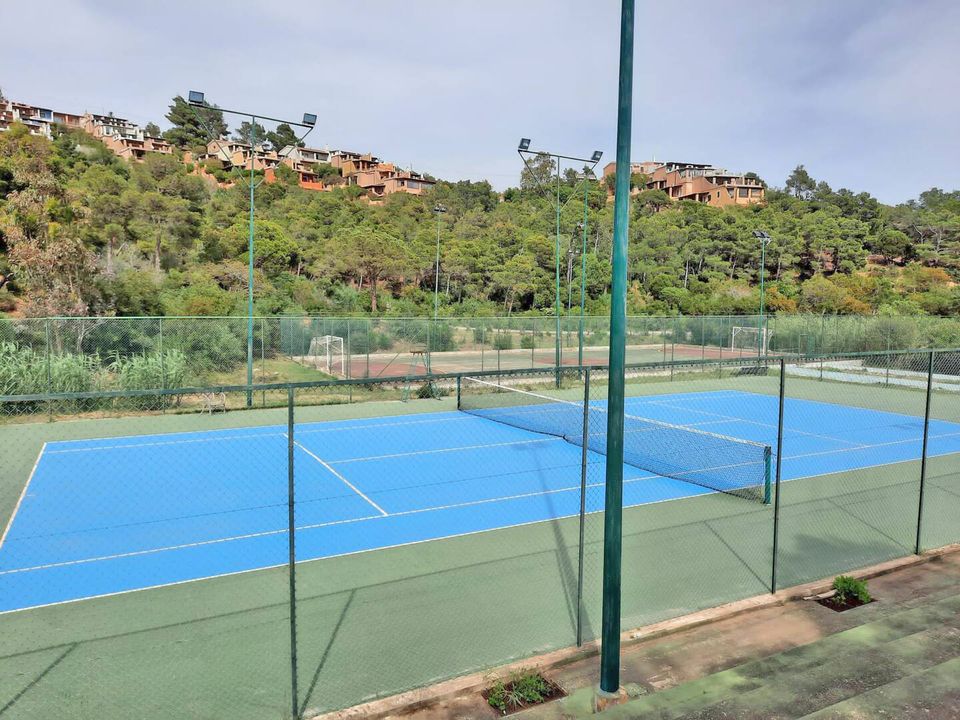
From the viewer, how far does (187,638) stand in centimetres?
666

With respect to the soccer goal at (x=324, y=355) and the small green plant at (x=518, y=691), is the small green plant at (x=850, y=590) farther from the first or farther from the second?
Result: the soccer goal at (x=324, y=355)

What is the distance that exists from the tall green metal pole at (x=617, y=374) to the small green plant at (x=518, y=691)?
20.6 inches

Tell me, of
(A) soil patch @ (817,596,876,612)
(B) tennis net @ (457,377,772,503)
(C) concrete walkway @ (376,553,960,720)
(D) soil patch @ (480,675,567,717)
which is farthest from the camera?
(B) tennis net @ (457,377,772,503)

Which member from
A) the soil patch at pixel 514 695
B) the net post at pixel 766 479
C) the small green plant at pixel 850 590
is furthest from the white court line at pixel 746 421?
the soil patch at pixel 514 695

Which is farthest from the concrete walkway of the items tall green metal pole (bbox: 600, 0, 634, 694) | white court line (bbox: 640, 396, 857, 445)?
white court line (bbox: 640, 396, 857, 445)

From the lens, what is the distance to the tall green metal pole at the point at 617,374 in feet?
16.8

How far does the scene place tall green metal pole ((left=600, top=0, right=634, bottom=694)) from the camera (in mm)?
5125

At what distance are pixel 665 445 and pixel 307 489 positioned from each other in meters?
7.65

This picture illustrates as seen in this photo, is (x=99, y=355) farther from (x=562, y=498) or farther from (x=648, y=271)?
(x=648, y=271)

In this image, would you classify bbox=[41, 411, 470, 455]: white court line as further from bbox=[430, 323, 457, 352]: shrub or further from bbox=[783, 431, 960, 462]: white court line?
bbox=[430, 323, 457, 352]: shrub

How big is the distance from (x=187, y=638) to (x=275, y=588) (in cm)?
143

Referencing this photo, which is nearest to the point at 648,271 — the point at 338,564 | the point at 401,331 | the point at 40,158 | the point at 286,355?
the point at 401,331

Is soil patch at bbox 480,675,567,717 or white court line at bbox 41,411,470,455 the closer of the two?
soil patch at bbox 480,675,567,717

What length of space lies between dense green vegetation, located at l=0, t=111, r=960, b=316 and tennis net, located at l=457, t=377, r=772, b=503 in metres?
14.2
